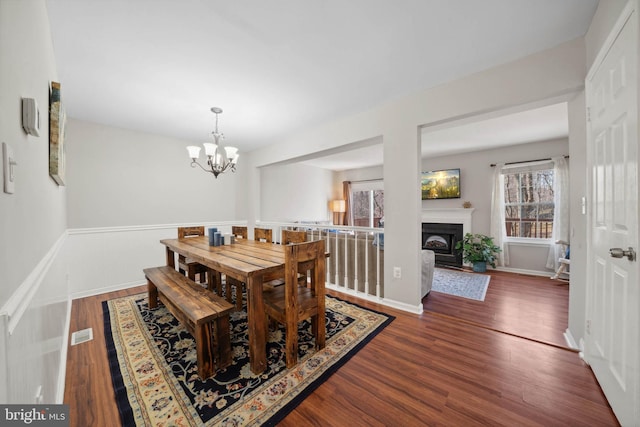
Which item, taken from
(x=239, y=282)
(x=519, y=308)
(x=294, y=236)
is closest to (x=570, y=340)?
(x=519, y=308)

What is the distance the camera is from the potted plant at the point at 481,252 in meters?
4.48

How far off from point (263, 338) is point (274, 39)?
→ 2138 mm

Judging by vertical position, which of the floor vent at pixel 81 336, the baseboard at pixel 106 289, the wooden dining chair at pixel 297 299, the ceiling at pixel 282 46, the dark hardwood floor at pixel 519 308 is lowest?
the dark hardwood floor at pixel 519 308

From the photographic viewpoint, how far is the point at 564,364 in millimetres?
1677

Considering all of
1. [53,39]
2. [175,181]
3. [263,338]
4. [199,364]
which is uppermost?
[53,39]

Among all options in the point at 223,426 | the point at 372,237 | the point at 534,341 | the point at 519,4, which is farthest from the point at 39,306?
the point at 534,341

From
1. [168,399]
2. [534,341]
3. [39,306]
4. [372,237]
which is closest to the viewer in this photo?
[39,306]

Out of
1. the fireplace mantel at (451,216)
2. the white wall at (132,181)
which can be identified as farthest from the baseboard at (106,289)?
the fireplace mantel at (451,216)

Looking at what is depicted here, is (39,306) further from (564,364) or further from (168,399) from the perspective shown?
(564,364)

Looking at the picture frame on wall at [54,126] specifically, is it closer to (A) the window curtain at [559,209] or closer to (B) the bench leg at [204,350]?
(B) the bench leg at [204,350]

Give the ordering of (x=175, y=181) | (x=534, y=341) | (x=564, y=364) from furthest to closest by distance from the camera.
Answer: (x=175, y=181) → (x=534, y=341) → (x=564, y=364)

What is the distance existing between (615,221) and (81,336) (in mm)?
3981

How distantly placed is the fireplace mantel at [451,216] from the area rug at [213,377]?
359cm

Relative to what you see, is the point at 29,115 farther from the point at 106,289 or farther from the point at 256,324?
the point at 106,289
